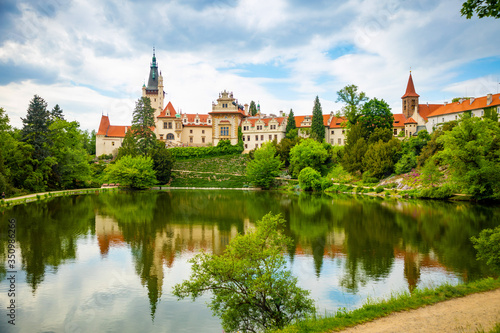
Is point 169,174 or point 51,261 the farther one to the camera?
point 169,174

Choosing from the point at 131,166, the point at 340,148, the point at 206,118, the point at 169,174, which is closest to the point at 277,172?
the point at 340,148

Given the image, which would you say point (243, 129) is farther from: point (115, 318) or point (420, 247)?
point (115, 318)

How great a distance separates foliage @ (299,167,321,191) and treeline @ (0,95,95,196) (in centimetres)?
2568

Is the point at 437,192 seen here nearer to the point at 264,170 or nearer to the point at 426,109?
the point at 264,170

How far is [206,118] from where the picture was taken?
6788 centimetres

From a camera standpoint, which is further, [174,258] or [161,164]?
[161,164]

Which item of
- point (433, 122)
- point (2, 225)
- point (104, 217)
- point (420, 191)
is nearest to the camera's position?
point (2, 225)

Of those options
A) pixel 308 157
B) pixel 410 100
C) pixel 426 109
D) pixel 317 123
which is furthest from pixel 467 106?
pixel 308 157

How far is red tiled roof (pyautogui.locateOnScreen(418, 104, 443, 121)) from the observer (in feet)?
190

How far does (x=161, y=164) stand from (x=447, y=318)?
44.2 meters

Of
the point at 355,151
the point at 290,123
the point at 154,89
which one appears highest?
the point at 154,89

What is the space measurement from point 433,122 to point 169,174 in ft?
132

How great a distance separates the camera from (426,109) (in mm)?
59000

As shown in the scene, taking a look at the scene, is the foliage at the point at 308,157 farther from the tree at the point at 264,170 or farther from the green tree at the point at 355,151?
the green tree at the point at 355,151
